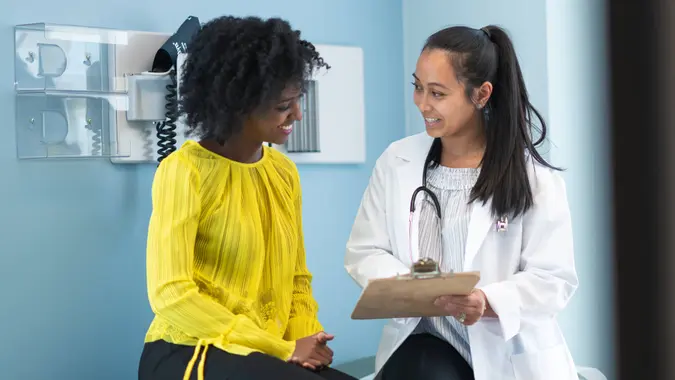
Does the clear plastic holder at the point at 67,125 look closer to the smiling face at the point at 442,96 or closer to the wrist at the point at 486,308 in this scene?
the smiling face at the point at 442,96

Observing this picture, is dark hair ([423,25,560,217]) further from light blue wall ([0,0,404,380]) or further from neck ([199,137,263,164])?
light blue wall ([0,0,404,380])

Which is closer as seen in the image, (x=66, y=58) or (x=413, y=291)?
(x=413, y=291)

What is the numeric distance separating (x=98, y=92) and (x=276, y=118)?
481mm

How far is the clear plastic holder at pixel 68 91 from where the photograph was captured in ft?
5.44

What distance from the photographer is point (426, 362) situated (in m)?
1.49

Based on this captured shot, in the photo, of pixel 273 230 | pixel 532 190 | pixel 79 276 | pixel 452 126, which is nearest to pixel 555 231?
pixel 532 190

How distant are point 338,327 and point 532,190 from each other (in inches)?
36.2

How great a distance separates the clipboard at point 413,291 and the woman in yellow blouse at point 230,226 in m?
0.16

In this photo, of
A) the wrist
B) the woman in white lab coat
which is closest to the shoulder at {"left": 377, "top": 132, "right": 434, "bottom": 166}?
the woman in white lab coat

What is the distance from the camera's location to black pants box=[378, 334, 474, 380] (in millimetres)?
1483

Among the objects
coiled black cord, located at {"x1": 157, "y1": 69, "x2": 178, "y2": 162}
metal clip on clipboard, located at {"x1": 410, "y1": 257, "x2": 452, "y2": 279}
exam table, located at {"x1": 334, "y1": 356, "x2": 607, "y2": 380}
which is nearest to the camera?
metal clip on clipboard, located at {"x1": 410, "y1": 257, "x2": 452, "y2": 279}

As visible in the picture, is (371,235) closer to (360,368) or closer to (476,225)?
(476,225)

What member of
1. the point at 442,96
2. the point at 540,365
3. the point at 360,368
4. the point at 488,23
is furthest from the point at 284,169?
the point at 488,23

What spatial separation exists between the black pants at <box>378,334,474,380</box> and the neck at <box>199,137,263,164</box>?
50cm
